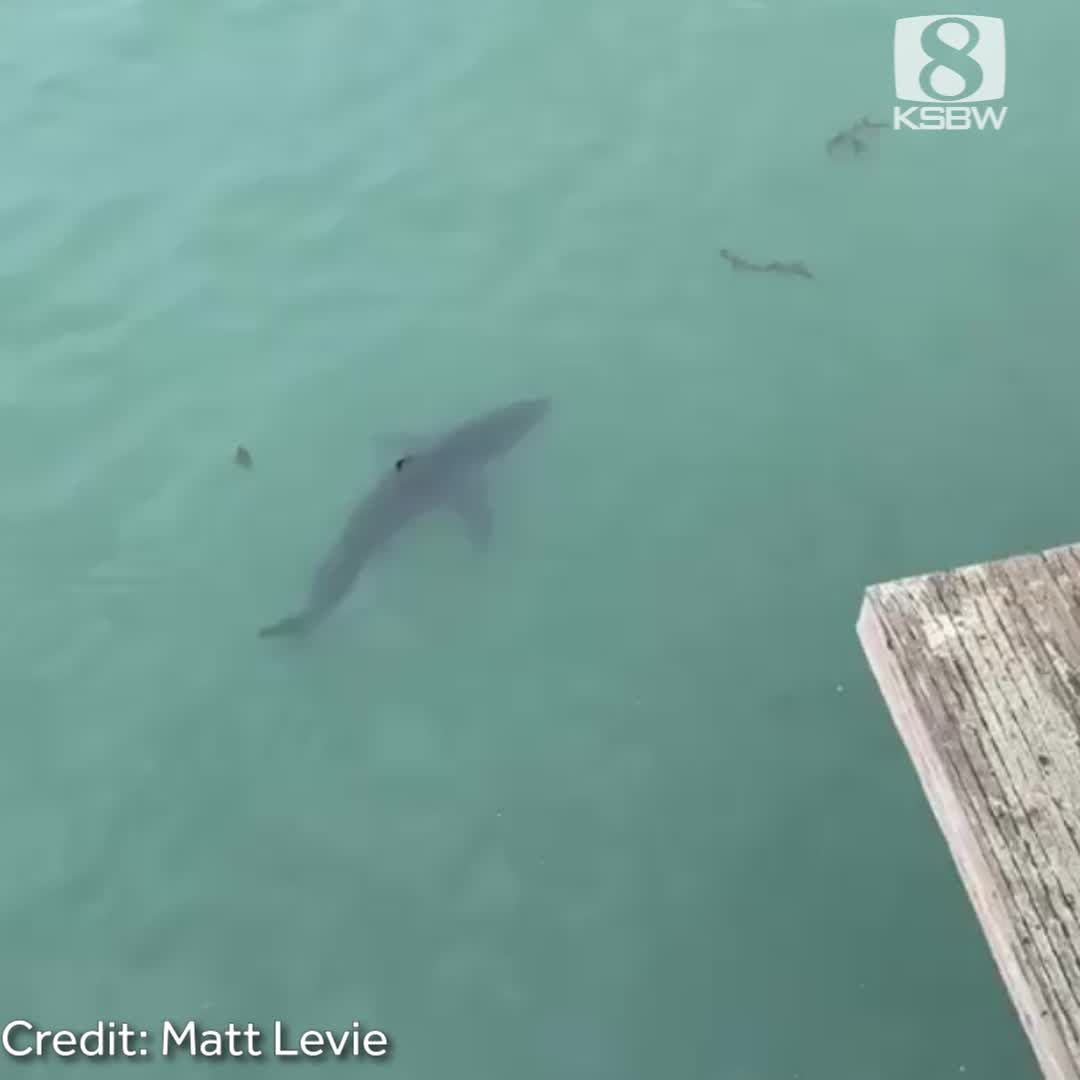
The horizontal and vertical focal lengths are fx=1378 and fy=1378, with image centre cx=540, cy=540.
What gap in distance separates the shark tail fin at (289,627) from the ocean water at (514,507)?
69 millimetres

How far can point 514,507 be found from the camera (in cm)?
574

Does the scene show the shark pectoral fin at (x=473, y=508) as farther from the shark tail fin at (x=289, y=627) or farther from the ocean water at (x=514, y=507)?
the shark tail fin at (x=289, y=627)

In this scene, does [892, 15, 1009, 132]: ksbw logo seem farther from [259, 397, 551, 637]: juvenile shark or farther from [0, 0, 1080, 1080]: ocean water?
[259, 397, 551, 637]: juvenile shark

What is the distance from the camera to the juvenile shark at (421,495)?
17.8 ft

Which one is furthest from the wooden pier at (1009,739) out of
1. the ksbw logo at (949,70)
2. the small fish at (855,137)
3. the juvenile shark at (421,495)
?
the ksbw logo at (949,70)

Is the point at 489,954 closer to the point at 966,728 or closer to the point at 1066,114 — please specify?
the point at 966,728

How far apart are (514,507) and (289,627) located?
1.06 meters

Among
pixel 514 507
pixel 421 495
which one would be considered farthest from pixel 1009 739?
pixel 421 495

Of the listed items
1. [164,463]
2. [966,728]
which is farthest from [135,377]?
[966,728]

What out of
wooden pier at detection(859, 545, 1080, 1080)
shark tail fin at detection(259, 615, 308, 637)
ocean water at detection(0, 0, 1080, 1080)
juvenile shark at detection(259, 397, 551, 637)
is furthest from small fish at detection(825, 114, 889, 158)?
wooden pier at detection(859, 545, 1080, 1080)

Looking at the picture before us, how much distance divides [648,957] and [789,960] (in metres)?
0.46

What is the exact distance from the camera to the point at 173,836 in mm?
4926

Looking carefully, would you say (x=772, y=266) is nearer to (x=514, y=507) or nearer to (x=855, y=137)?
(x=855, y=137)

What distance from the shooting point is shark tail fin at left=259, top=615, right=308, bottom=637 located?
535 cm
